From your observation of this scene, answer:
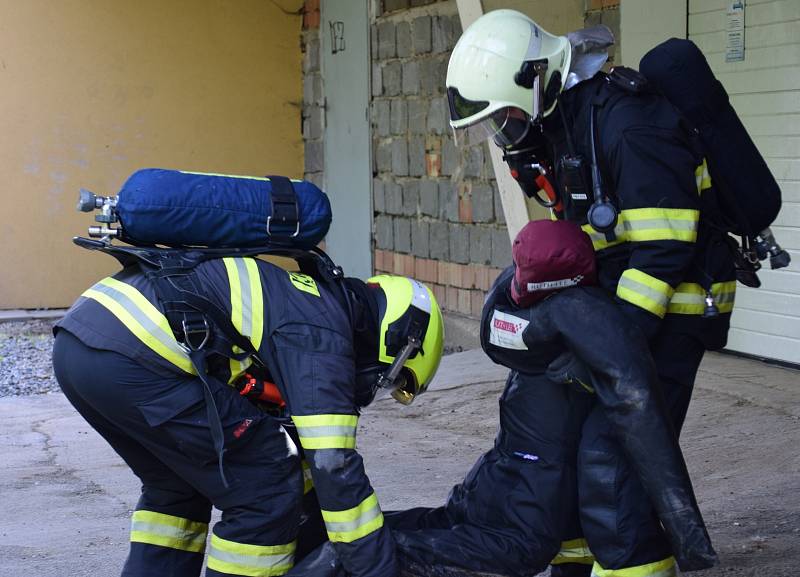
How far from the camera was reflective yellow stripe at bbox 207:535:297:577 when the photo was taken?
3305 mm

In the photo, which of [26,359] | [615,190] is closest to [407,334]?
[615,190]

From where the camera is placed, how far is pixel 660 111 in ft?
10.9

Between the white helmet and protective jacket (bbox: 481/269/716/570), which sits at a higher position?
the white helmet

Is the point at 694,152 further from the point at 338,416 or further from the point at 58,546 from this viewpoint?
the point at 58,546

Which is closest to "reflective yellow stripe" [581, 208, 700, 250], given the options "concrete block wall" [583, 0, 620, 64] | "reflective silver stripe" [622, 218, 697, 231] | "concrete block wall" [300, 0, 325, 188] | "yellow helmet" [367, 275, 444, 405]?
"reflective silver stripe" [622, 218, 697, 231]

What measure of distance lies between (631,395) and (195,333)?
118 centimetres

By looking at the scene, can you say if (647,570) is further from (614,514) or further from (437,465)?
(437,465)

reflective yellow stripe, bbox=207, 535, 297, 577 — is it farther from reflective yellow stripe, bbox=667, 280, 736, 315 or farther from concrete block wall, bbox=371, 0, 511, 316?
concrete block wall, bbox=371, 0, 511, 316

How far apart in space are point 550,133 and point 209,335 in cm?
119

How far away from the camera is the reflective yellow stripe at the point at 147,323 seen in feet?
10.4

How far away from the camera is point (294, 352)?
3.13 metres

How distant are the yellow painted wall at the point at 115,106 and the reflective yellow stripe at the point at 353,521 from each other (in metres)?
8.08

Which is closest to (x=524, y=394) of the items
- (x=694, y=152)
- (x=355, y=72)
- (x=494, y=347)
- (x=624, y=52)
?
(x=494, y=347)

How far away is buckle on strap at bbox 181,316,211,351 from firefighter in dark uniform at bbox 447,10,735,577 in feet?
3.32
